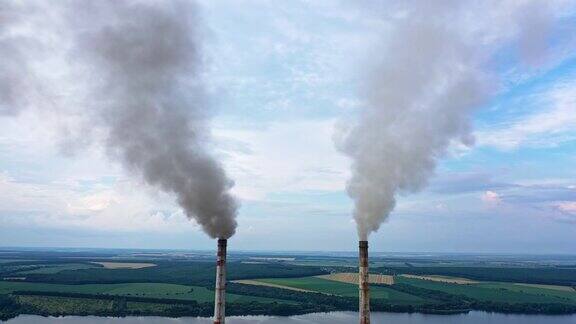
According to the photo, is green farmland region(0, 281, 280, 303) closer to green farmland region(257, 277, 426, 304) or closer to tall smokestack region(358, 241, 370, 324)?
green farmland region(257, 277, 426, 304)

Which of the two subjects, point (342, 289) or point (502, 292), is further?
point (502, 292)

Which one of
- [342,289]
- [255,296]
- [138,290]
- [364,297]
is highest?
[364,297]

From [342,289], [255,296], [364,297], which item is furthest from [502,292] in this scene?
[364,297]

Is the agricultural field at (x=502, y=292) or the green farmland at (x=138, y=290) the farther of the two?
the agricultural field at (x=502, y=292)

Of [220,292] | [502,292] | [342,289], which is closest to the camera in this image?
[220,292]

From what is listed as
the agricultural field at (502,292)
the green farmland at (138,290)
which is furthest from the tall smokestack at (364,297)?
the agricultural field at (502,292)

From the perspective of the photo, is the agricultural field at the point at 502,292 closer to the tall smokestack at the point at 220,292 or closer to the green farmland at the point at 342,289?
the green farmland at the point at 342,289

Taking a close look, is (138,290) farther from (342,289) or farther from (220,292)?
(220,292)

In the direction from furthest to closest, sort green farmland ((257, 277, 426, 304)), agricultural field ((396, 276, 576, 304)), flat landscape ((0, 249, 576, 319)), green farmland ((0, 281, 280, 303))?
agricultural field ((396, 276, 576, 304)), green farmland ((257, 277, 426, 304)), green farmland ((0, 281, 280, 303)), flat landscape ((0, 249, 576, 319))

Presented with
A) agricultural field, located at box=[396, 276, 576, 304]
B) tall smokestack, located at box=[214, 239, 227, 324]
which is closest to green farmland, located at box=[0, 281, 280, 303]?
agricultural field, located at box=[396, 276, 576, 304]

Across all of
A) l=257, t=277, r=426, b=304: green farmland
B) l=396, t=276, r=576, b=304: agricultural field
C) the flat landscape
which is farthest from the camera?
l=396, t=276, r=576, b=304: agricultural field

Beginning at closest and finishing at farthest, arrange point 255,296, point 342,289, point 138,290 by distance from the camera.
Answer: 1. point 255,296
2. point 138,290
3. point 342,289
